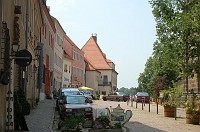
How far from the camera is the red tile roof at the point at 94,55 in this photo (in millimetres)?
106250

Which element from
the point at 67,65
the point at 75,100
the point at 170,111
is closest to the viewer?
the point at 75,100

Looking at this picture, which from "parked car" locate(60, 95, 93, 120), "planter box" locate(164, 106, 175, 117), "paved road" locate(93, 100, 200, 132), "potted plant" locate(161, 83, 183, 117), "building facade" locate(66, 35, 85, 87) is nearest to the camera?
"paved road" locate(93, 100, 200, 132)

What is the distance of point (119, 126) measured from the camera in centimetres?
1529

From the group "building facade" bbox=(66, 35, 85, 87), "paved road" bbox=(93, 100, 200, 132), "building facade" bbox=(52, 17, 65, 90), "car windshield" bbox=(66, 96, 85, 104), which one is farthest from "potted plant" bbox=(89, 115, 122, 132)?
"building facade" bbox=(66, 35, 85, 87)

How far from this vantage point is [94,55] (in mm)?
→ 106250

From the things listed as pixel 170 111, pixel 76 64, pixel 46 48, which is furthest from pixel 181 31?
pixel 76 64

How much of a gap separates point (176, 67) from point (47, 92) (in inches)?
1184

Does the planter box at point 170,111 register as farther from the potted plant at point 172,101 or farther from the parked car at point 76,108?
the parked car at point 76,108

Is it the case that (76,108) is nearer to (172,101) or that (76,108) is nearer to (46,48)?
(172,101)

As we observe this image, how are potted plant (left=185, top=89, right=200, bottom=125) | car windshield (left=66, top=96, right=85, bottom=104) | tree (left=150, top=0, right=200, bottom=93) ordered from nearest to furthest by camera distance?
tree (left=150, top=0, right=200, bottom=93), potted plant (left=185, top=89, right=200, bottom=125), car windshield (left=66, top=96, right=85, bottom=104)

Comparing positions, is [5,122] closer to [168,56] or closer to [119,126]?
[119,126]

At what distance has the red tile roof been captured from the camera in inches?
4183

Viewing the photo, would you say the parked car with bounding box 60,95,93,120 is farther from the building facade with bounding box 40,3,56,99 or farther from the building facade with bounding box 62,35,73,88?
the building facade with bounding box 62,35,73,88

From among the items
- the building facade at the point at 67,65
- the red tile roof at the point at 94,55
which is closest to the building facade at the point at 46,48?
the building facade at the point at 67,65
